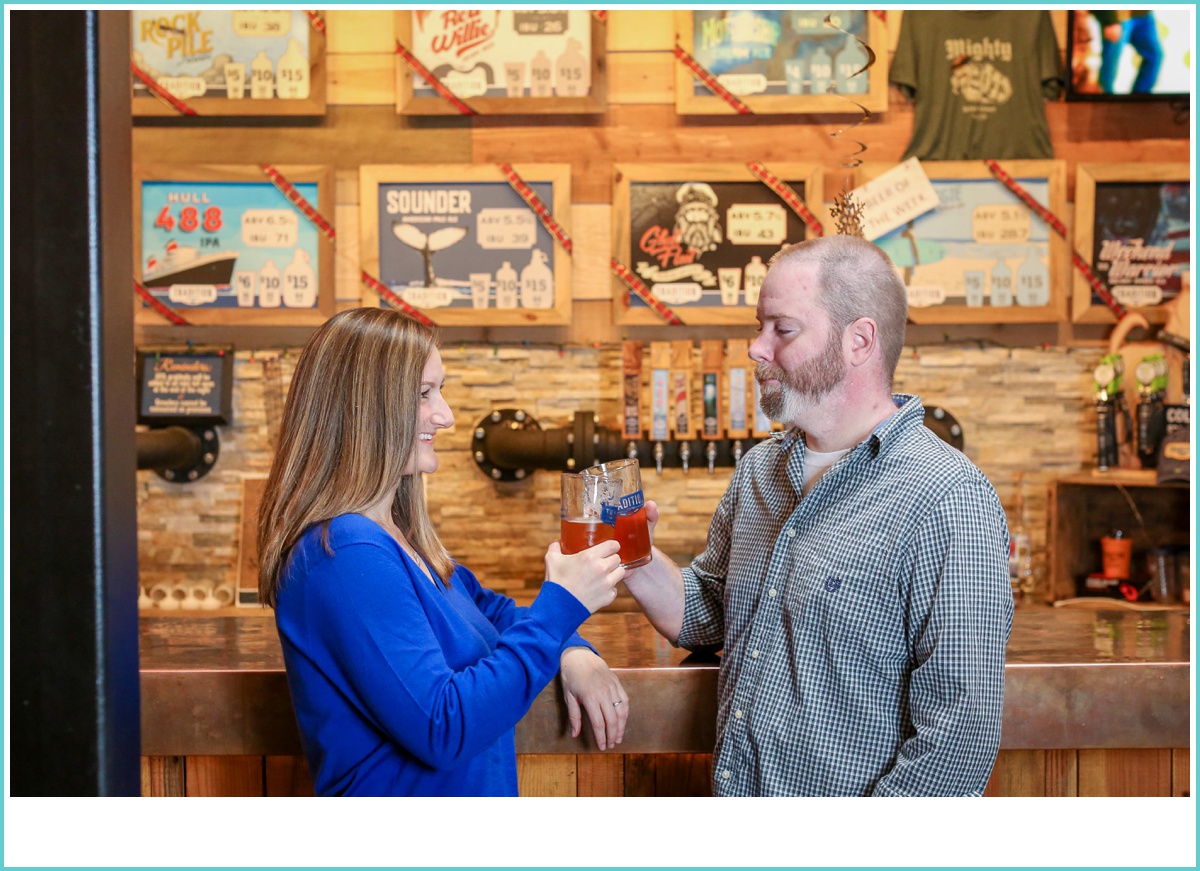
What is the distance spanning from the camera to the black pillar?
2.62 ft

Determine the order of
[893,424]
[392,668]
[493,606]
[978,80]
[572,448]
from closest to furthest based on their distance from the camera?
1. [392,668]
2. [893,424]
3. [493,606]
4. [572,448]
5. [978,80]

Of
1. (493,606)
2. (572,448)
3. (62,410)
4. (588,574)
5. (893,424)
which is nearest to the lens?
(62,410)

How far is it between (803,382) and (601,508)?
1.36 feet

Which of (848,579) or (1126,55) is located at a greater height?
(1126,55)

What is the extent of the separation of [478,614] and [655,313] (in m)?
2.54

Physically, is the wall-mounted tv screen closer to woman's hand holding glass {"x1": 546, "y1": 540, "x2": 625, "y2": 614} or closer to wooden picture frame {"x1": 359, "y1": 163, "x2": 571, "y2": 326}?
wooden picture frame {"x1": 359, "y1": 163, "x2": 571, "y2": 326}

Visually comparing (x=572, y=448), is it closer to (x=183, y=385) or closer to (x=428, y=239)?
(x=428, y=239)

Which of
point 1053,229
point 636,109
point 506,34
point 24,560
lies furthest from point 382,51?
point 24,560

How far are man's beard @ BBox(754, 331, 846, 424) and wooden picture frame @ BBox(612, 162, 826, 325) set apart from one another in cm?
234

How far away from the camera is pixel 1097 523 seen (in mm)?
4195

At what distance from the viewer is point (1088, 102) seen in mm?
4148

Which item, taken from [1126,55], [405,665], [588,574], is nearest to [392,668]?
[405,665]

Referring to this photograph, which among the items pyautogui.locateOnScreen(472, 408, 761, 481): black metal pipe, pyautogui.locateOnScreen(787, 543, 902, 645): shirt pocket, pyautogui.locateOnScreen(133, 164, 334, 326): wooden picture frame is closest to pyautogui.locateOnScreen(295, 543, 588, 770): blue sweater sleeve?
pyautogui.locateOnScreen(787, 543, 902, 645): shirt pocket

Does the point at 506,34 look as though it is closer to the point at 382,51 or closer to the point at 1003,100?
the point at 382,51
